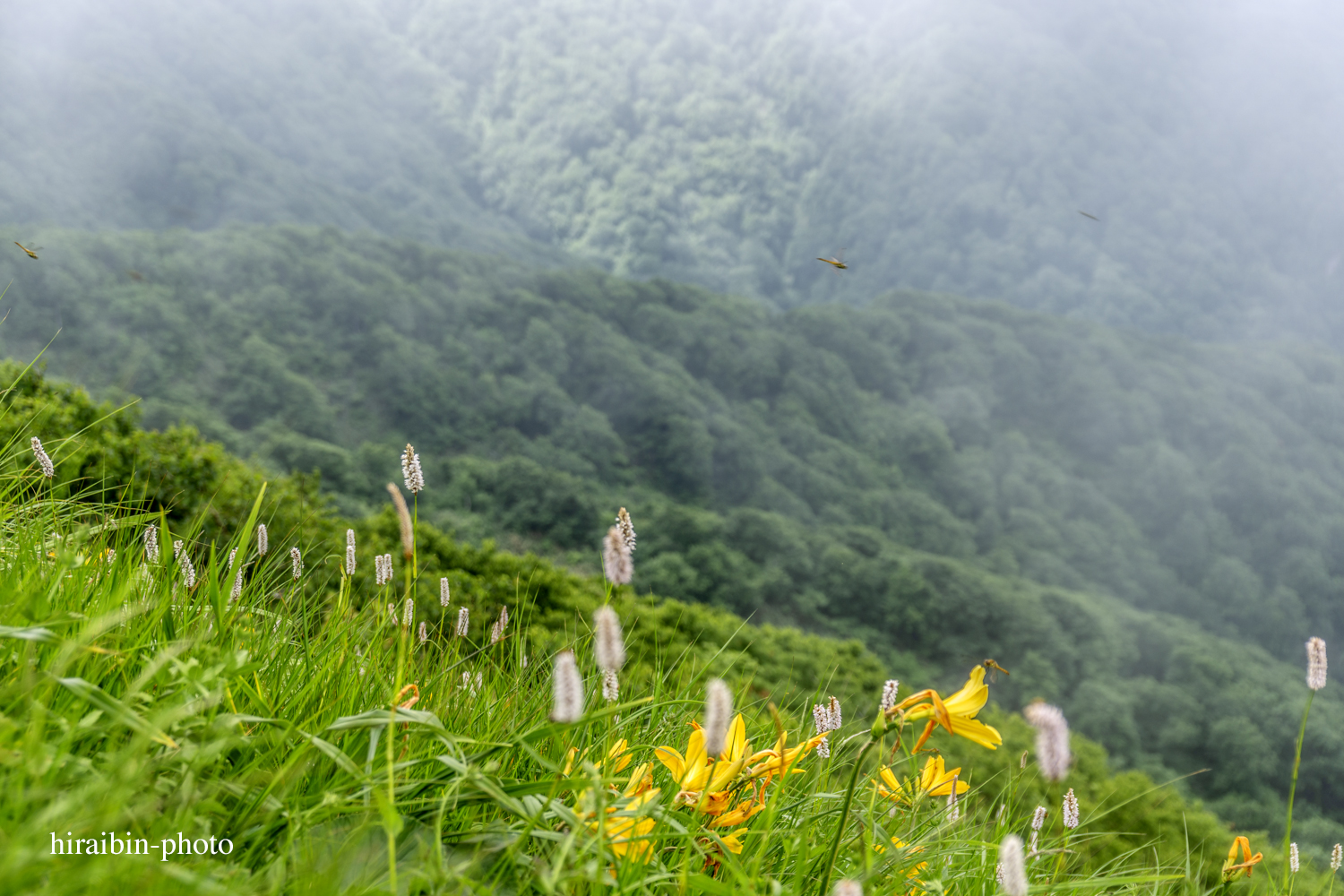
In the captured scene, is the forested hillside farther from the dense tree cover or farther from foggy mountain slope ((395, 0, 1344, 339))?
the dense tree cover

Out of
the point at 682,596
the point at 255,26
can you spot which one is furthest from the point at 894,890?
the point at 255,26

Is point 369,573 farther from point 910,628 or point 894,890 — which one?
point 910,628

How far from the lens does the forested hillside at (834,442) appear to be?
21.3 metres

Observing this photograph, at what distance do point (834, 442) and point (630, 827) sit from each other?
35039 millimetres

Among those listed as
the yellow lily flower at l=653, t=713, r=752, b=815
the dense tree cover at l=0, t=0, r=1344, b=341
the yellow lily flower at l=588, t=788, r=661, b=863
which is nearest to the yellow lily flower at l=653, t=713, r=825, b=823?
the yellow lily flower at l=653, t=713, r=752, b=815

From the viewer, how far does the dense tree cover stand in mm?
51844

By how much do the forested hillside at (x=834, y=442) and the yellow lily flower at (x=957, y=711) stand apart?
17.6m

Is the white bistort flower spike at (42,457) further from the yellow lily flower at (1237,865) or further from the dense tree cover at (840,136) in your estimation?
the dense tree cover at (840,136)

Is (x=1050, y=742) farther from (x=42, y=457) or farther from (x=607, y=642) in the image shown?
→ (x=42, y=457)

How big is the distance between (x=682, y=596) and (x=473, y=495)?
7.99 meters

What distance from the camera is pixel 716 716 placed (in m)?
0.63

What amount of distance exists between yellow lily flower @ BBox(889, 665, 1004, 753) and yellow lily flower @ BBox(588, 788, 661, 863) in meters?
0.33

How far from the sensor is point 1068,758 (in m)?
0.56

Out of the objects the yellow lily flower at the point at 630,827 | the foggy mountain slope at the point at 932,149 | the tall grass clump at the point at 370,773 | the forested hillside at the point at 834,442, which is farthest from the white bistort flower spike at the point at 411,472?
the foggy mountain slope at the point at 932,149
